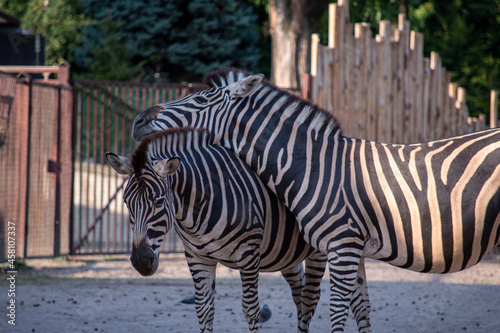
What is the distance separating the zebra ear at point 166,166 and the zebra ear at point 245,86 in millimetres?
929

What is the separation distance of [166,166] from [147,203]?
250 mm

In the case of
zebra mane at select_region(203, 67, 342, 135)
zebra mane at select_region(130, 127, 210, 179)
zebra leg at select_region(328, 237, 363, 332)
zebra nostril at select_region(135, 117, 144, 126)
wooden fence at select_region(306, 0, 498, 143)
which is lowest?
zebra leg at select_region(328, 237, 363, 332)

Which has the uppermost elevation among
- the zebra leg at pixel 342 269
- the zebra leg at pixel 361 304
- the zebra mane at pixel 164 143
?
the zebra mane at pixel 164 143

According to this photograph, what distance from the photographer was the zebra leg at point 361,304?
4375 millimetres

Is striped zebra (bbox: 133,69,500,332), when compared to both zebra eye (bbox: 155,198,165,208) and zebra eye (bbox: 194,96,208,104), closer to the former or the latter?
zebra eye (bbox: 194,96,208,104)

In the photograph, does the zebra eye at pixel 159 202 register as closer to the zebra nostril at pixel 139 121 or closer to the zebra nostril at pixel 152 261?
the zebra nostril at pixel 152 261

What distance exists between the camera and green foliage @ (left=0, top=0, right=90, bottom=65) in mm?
21188

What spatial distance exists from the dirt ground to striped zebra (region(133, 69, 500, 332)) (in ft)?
6.67

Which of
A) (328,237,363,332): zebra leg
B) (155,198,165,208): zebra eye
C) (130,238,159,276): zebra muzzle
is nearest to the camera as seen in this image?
(130,238,159,276): zebra muzzle

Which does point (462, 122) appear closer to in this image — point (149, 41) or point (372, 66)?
point (372, 66)

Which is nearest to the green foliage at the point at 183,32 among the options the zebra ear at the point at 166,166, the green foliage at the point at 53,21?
the green foliage at the point at 53,21

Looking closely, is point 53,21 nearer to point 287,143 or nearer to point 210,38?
point 210,38

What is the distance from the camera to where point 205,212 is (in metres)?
3.78

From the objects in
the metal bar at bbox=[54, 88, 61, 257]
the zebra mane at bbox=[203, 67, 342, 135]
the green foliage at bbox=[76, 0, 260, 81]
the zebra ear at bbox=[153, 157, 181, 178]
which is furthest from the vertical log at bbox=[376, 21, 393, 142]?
the green foliage at bbox=[76, 0, 260, 81]
